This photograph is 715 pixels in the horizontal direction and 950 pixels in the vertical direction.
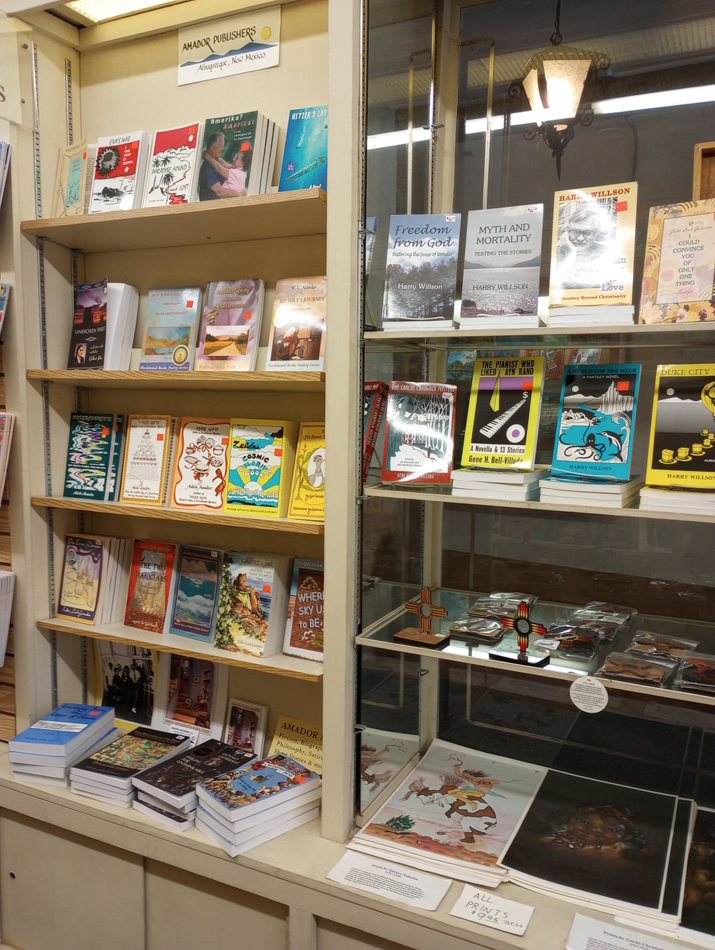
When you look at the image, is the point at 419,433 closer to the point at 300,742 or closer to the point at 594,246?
the point at 594,246

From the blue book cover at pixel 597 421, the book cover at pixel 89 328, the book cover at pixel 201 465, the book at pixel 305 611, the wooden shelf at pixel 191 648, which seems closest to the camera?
the blue book cover at pixel 597 421

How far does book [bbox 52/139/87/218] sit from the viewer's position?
2.28 metres

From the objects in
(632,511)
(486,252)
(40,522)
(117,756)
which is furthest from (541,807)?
(40,522)

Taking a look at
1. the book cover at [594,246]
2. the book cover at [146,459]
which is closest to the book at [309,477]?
the book cover at [146,459]

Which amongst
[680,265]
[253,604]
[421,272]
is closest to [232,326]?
[421,272]

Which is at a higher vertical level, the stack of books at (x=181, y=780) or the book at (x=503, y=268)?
the book at (x=503, y=268)

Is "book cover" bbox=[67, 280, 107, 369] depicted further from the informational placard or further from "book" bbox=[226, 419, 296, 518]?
the informational placard

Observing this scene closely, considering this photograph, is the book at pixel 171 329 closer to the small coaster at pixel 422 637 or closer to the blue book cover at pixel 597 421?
the small coaster at pixel 422 637

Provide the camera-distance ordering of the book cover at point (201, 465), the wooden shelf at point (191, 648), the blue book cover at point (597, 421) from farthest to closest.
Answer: the book cover at point (201, 465) → the wooden shelf at point (191, 648) → the blue book cover at point (597, 421)

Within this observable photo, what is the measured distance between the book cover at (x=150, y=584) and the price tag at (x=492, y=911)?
Answer: 1.24 metres

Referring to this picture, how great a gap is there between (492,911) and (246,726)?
104 cm

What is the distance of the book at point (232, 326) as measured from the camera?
2.17 metres

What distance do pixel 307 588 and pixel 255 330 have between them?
793mm

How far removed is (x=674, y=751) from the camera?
2033 mm
